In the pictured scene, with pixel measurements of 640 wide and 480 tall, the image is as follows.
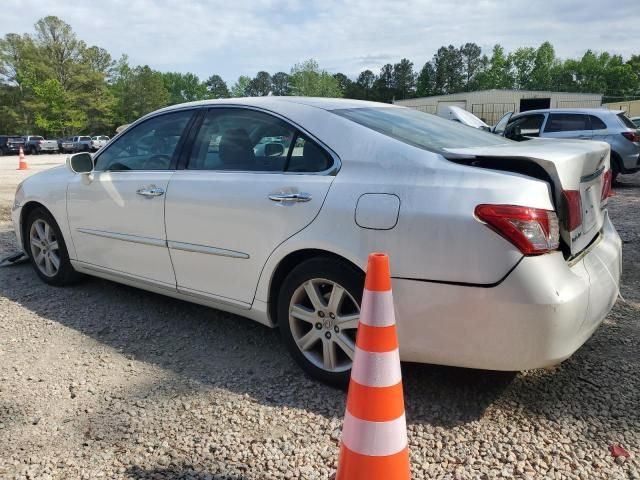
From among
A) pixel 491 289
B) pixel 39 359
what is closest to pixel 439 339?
pixel 491 289

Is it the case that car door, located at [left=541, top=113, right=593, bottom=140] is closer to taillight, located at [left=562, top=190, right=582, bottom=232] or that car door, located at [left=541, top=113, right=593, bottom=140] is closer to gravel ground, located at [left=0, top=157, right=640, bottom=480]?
gravel ground, located at [left=0, top=157, right=640, bottom=480]

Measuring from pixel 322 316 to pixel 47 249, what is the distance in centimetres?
292

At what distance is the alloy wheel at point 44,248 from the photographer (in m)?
4.42

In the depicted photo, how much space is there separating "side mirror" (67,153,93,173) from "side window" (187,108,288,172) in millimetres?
1095

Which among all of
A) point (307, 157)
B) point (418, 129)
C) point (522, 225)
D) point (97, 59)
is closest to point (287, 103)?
point (307, 157)

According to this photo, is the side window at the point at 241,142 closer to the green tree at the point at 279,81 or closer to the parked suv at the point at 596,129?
the parked suv at the point at 596,129

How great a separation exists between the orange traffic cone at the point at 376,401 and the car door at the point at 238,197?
94cm

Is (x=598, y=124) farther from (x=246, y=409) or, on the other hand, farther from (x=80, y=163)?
(x=246, y=409)

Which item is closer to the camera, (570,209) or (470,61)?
(570,209)

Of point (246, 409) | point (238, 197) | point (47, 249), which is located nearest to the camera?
point (246, 409)

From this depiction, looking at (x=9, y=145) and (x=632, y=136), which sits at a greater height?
(x=632, y=136)

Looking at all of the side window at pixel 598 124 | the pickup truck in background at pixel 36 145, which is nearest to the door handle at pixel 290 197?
the side window at pixel 598 124

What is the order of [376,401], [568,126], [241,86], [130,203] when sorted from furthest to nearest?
1. [241,86]
2. [568,126]
3. [130,203]
4. [376,401]

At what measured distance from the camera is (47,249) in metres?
4.46
